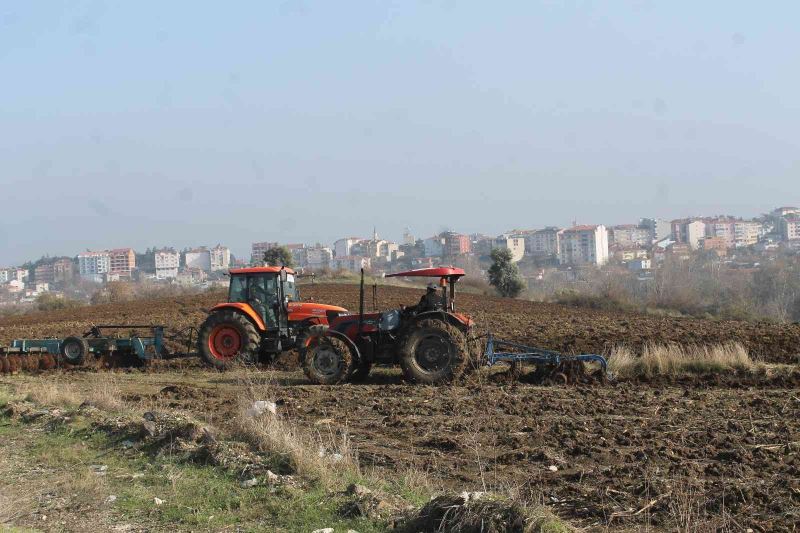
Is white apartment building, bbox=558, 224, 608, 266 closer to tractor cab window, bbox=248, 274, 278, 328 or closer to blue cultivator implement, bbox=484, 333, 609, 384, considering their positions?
tractor cab window, bbox=248, 274, 278, 328

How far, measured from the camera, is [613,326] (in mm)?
27844

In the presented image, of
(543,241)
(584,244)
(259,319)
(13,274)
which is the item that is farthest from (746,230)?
(259,319)

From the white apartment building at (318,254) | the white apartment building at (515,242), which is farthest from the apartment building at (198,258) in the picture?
the white apartment building at (515,242)

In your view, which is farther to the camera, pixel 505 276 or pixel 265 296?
pixel 505 276

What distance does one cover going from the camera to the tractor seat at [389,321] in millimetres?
16312

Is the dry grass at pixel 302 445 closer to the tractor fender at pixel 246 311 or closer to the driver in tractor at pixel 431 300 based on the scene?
the driver in tractor at pixel 431 300

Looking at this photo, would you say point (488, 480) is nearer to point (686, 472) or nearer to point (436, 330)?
point (686, 472)

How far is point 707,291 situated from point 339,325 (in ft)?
160

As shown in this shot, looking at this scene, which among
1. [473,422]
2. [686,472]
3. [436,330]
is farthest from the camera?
[436,330]

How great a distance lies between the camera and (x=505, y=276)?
56281 millimetres

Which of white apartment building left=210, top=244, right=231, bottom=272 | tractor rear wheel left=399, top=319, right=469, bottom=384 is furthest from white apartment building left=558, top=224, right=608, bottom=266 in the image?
tractor rear wheel left=399, top=319, right=469, bottom=384

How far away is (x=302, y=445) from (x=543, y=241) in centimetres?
17519

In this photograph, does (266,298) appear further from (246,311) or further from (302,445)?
(302,445)

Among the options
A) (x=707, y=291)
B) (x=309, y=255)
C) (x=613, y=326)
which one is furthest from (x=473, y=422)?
(x=309, y=255)
